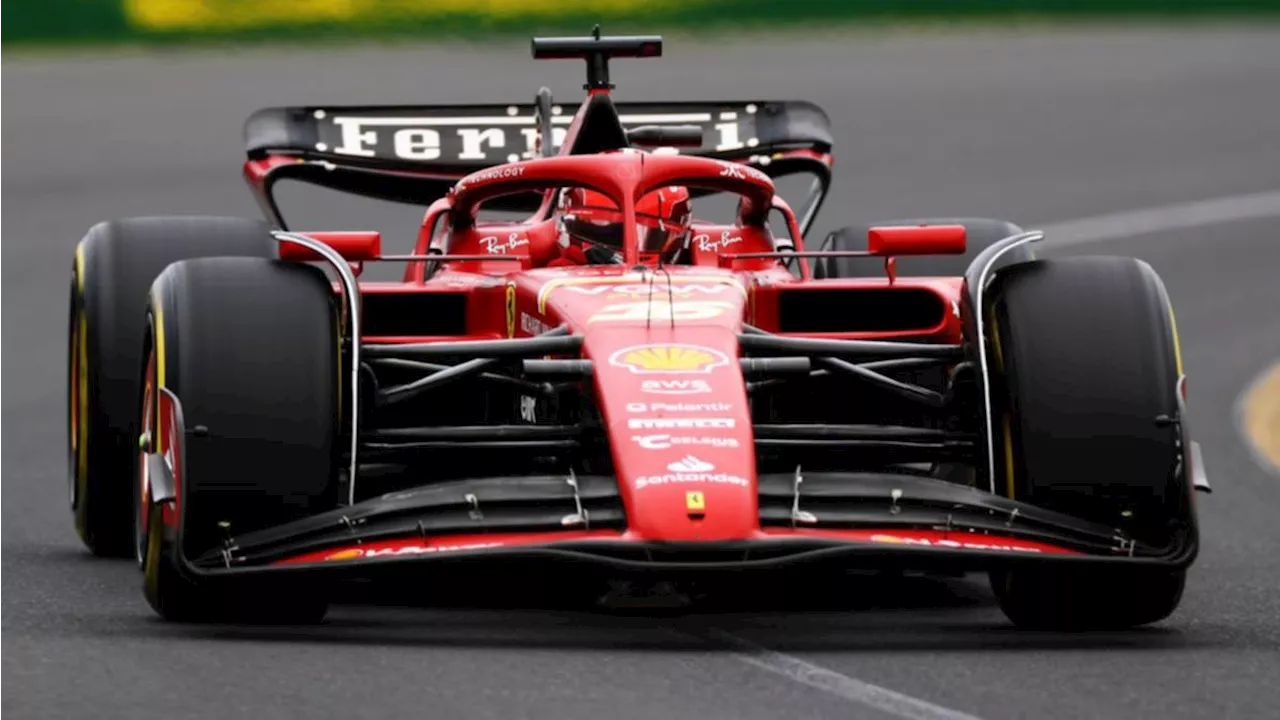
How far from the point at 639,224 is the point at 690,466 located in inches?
98.7

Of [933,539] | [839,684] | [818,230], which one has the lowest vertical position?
[818,230]

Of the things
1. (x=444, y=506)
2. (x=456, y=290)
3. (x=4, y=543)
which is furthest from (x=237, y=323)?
(x=4, y=543)

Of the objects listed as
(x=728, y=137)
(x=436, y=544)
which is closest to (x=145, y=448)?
(x=436, y=544)

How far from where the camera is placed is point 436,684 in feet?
22.7

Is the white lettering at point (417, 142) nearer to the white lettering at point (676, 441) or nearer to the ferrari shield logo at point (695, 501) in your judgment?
the white lettering at point (676, 441)

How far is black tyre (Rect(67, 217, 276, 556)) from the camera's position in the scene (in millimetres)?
10188

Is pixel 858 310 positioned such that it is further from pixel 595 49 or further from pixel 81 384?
pixel 81 384

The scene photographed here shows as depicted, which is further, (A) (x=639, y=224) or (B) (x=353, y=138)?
(B) (x=353, y=138)

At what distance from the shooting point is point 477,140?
1241 centimetres

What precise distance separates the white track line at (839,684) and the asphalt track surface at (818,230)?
0.02 metres

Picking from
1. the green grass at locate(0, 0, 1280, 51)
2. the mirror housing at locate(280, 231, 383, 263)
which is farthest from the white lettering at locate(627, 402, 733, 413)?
the green grass at locate(0, 0, 1280, 51)

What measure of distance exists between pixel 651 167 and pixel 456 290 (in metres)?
0.79

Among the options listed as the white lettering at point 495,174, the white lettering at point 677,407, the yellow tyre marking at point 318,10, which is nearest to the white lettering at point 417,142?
the white lettering at point 495,174

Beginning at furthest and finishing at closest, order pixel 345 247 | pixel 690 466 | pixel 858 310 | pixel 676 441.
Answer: pixel 858 310, pixel 345 247, pixel 676 441, pixel 690 466
